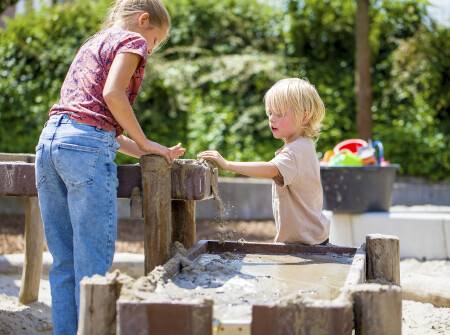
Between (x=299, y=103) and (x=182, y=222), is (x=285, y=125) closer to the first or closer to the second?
(x=299, y=103)

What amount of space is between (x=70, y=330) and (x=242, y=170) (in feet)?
3.44

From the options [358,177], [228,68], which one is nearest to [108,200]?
[358,177]

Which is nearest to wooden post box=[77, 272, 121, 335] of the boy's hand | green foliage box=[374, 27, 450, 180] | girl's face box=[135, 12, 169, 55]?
the boy's hand

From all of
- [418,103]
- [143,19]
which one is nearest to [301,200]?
[143,19]

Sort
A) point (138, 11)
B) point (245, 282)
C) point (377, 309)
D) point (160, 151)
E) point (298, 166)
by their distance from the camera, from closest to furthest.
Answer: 1. point (377, 309)
2. point (245, 282)
3. point (160, 151)
4. point (138, 11)
5. point (298, 166)

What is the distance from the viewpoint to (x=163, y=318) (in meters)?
2.20

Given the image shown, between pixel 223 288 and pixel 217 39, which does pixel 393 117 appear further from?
pixel 223 288

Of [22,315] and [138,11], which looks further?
[22,315]

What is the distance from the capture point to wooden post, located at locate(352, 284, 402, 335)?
2326mm

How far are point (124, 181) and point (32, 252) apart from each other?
1680 mm

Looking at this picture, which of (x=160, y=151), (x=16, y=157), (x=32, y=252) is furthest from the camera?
(x=32, y=252)

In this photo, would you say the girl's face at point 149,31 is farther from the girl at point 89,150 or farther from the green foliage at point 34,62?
the green foliage at point 34,62

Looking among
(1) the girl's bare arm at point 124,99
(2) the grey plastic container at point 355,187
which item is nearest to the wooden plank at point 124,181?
(1) the girl's bare arm at point 124,99

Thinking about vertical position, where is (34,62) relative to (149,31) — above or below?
above
